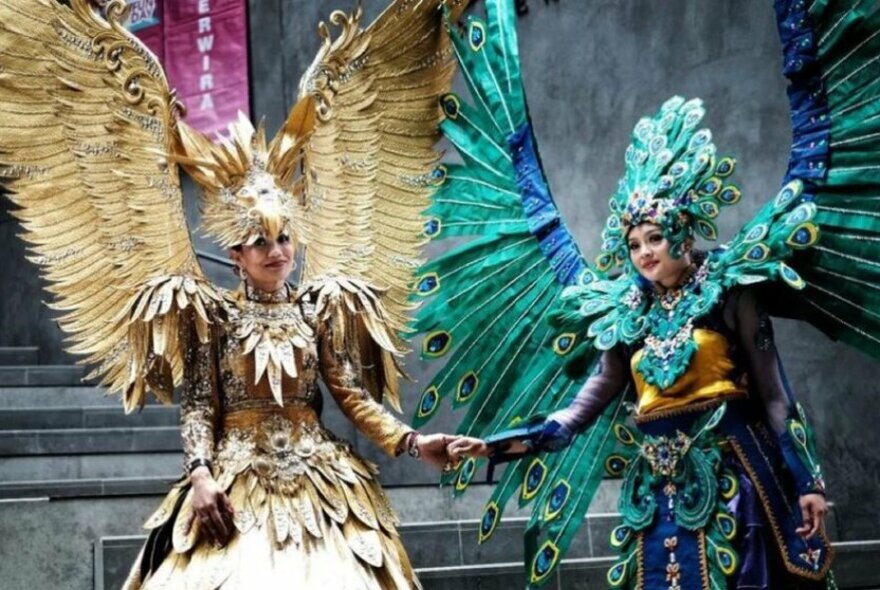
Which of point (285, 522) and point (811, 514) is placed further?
point (285, 522)

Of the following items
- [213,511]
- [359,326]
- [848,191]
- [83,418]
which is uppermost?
[848,191]

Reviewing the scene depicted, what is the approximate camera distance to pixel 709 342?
19.0 ft

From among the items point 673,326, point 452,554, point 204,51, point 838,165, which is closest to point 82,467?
point 452,554

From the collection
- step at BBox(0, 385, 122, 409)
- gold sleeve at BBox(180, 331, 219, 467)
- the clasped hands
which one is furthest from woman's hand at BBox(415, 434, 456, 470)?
step at BBox(0, 385, 122, 409)

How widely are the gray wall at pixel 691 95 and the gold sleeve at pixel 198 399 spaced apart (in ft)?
11.3

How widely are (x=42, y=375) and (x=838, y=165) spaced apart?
5.73 metres

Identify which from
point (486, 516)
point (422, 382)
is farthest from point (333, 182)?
point (422, 382)

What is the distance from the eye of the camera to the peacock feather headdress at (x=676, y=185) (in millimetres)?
5887

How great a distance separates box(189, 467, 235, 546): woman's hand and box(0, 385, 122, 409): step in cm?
426

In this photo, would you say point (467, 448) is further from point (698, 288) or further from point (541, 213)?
point (541, 213)

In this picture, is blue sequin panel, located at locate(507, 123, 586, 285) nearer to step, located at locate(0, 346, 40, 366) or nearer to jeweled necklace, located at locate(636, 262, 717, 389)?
jeweled necklace, located at locate(636, 262, 717, 389)

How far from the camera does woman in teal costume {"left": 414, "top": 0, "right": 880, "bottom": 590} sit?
223 inches

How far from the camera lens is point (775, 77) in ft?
28.2

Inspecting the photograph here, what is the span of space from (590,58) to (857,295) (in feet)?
13.1
